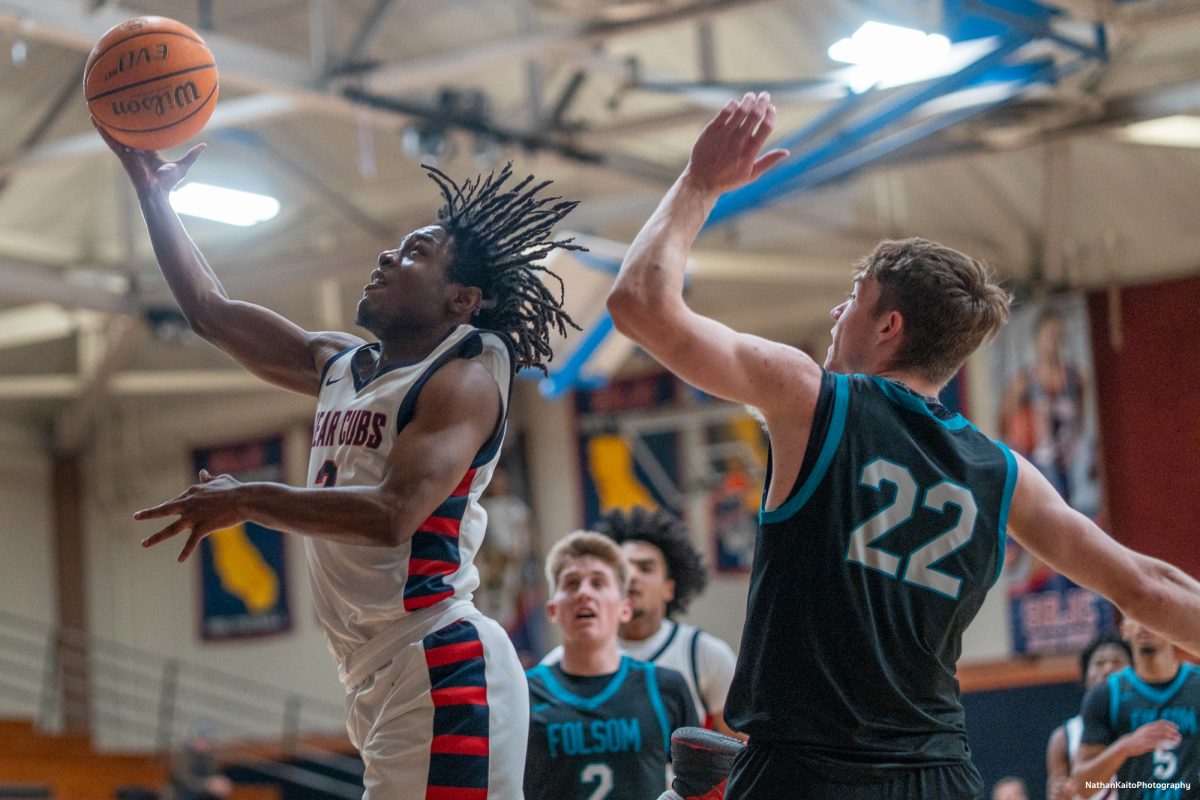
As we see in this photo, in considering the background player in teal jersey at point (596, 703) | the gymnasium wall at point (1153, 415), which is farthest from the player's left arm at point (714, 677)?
the gymnasium wall at point (1153, 415)

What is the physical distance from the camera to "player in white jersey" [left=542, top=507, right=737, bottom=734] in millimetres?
6148

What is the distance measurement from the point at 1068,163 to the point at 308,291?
7.76 meters

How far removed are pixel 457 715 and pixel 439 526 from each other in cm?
43

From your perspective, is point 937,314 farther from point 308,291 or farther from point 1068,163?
point 308,291

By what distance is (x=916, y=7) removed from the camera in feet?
33.3

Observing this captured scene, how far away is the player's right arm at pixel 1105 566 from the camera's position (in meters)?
3.07

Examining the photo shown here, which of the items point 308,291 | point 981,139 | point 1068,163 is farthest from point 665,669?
point 308,291

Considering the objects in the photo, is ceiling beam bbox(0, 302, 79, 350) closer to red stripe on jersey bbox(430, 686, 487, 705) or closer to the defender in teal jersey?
red stripe on jersey bbox(430, 686, 487, 705)

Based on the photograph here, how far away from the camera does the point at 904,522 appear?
2980mm

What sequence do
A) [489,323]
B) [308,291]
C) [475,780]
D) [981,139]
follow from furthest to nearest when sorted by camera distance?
[308,291], [981,139], [489,323], [475,780]

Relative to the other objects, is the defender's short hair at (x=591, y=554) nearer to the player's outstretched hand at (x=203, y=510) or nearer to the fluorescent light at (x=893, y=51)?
the player's outstretched hand at (x=203, y=510)

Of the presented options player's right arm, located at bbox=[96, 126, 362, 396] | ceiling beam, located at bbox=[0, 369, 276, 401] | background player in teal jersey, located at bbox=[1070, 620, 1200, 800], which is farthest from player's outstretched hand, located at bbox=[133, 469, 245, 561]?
ceiling beam, located at bbox=[0, 369, 276, 401]

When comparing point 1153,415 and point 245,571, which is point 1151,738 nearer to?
point 1153,415

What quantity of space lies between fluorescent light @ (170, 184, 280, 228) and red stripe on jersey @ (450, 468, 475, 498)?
793cm
